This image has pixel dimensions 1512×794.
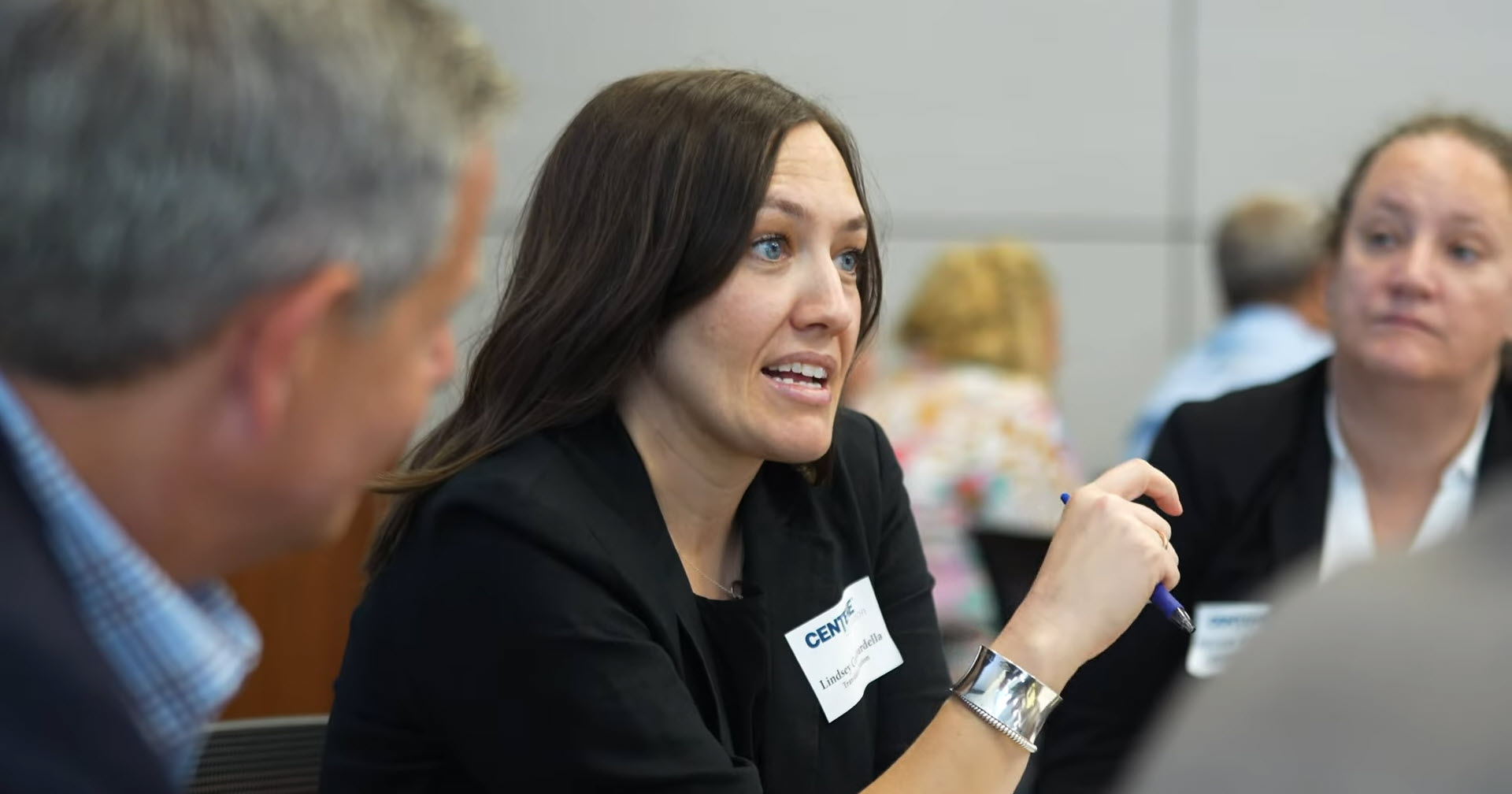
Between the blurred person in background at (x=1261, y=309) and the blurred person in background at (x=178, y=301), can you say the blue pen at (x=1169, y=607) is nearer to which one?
the blurred person in background at (x=178, y=301)

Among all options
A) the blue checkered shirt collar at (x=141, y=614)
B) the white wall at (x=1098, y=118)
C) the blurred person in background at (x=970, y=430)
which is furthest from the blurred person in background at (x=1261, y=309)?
the blue checkered shirt collar at (x=141, y=614)

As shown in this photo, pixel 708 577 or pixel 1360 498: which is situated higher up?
pixel 708 577

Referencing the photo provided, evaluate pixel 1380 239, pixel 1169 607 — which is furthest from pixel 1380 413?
pixel 1169 607

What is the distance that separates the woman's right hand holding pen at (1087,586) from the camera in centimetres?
155

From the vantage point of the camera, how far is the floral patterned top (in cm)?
358

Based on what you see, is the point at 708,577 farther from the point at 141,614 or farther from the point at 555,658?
the point at 141,614

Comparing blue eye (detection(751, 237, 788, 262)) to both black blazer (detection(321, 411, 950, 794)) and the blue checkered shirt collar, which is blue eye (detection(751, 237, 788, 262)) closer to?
black blazer (detection(321, 411, 950, 794))

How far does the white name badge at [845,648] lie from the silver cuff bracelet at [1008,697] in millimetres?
220

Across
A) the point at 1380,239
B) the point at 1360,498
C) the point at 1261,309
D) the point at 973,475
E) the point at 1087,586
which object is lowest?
the point at 973,475

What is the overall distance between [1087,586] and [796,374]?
378 mm

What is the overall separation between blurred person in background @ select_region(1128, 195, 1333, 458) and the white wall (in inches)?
44.1

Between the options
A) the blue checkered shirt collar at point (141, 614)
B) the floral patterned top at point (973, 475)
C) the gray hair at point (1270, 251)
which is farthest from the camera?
the gray hair at point (1270, 251)

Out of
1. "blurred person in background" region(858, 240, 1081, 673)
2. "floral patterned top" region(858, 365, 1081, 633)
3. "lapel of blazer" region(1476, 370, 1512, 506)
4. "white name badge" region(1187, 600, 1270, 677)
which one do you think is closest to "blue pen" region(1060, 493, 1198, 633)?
"white name badge" region(1187, 600, 1270, 677)

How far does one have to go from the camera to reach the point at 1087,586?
1.57 m
